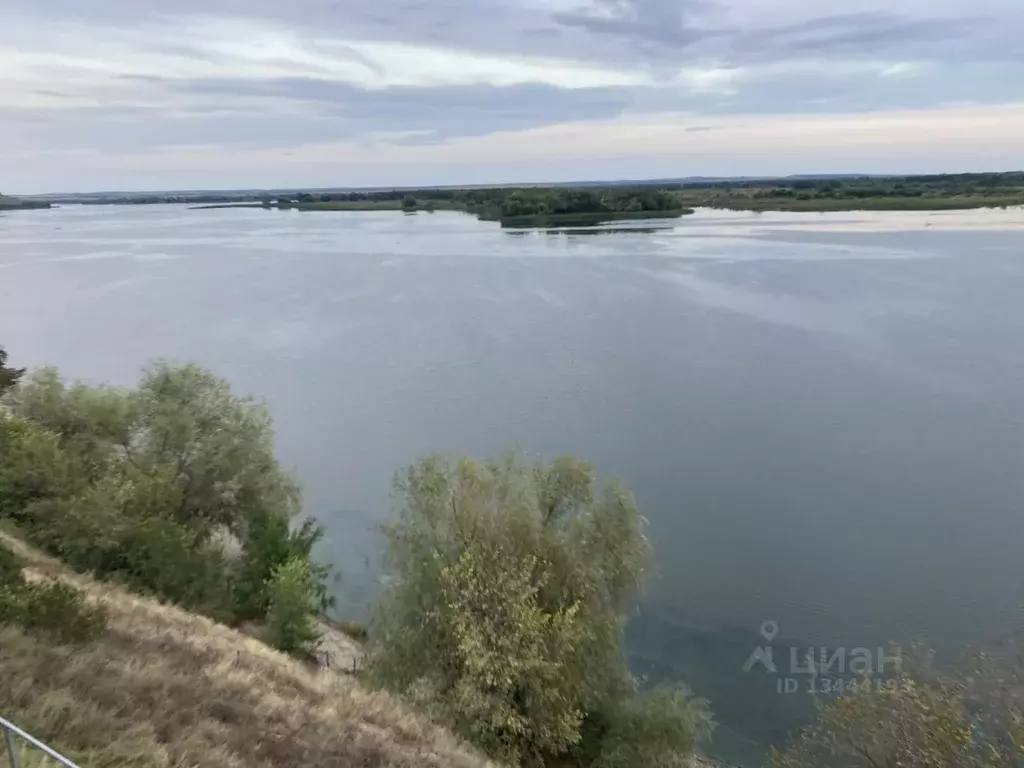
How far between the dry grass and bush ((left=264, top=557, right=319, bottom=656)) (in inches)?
90.1

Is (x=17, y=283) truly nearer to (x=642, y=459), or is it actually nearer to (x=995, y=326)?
(x=642, y=459)

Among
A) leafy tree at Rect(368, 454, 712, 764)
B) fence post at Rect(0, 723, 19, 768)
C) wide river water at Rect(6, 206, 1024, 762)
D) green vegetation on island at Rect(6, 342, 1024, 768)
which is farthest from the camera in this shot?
wide river water at Rect(6, 206, 1024, 762)

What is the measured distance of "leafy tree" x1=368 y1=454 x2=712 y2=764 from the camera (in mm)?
8688

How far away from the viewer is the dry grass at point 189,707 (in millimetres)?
5113

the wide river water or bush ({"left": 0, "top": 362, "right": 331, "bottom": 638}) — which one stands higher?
bush ({"left": 0, "top": 362, "right": 331, "bottom": 638})

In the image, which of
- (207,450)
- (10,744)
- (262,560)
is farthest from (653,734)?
(207,450)

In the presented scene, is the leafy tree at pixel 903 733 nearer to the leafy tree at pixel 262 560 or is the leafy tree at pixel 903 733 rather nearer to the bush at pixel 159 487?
the leafy tree at pixel 262 560

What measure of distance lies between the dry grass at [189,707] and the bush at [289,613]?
2.29 metres

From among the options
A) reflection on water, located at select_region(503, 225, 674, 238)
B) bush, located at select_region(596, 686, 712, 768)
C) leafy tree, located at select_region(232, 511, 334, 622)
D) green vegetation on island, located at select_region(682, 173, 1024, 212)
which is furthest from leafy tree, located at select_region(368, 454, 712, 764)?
green vegetation on island, located at select_region(682, 173, 1024, 212)

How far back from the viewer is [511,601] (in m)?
8.98

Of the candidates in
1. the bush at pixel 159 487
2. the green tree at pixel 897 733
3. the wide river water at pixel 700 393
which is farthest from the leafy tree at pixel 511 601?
the bush at pixel 159 487

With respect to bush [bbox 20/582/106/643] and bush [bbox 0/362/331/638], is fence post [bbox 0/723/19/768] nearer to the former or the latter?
bush [bbox 20/582/106/643]

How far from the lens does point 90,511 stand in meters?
10.1

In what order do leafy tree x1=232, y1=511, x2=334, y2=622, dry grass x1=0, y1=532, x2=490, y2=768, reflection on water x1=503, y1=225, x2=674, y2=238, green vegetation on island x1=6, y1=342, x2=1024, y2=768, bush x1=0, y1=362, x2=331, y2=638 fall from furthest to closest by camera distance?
reflection on water x1=503, y1=225, x2=674, y2=238 → leafy tree x1=232, y1=511, x2=334, y2=622 → bush x1=0, y1=362, x2=331, y2=638 → green vegetation on island x1=6, y1=342, x2=1024, y2=768 → dry grass x1=0, y1=532, x2=490, y2=768
